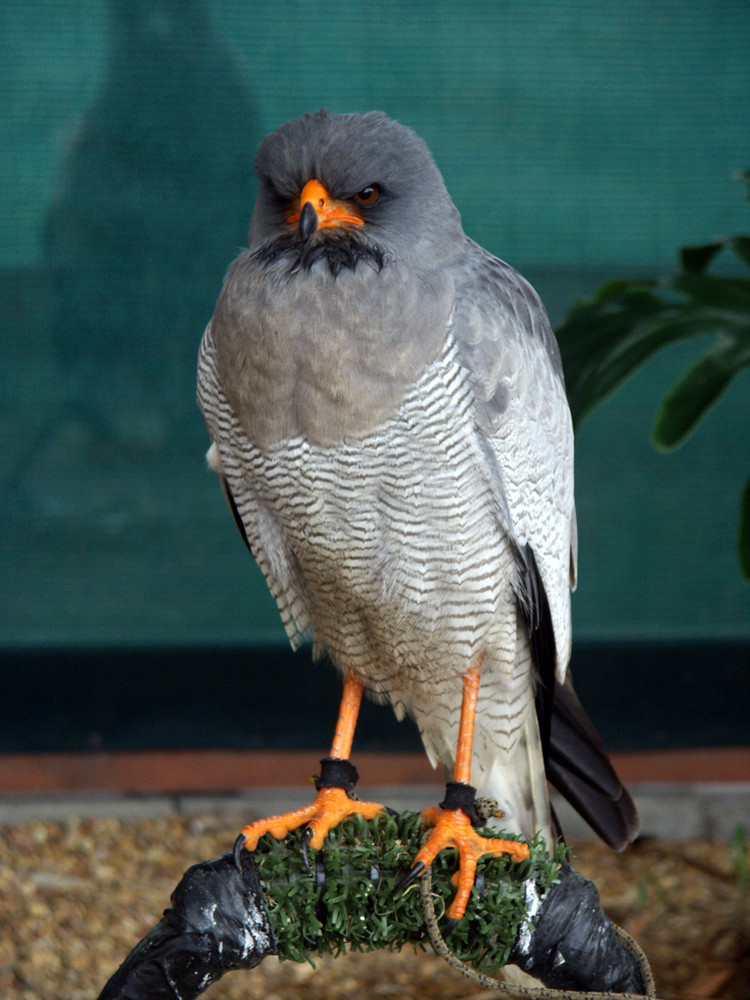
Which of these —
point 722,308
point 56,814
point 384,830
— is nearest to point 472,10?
point 722,308

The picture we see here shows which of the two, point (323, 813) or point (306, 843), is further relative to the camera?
point (323, 813)

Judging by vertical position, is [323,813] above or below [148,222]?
below

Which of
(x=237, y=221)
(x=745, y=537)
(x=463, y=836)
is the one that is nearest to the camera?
(x=463, y=836)

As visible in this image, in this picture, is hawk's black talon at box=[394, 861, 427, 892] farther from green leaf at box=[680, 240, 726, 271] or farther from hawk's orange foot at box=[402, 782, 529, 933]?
green leaf at box=[680, 240, 726, 271]

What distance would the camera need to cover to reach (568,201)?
7.98ft

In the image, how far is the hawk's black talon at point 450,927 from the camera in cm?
126

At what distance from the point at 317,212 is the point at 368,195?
0.31 feet

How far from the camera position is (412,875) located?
1.27 metres

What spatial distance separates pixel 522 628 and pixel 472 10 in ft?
5.14

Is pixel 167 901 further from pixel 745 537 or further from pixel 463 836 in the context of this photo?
pixel 745 537

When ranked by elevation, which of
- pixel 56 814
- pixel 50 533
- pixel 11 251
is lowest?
pixel 56 814

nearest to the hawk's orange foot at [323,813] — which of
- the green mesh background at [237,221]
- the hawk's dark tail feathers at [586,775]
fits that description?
the hawk's dark tail feathers at [586,775]

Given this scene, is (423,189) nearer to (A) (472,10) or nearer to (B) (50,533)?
(A) (472,10)

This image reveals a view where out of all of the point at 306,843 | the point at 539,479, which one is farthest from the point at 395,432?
the point at 306,843
